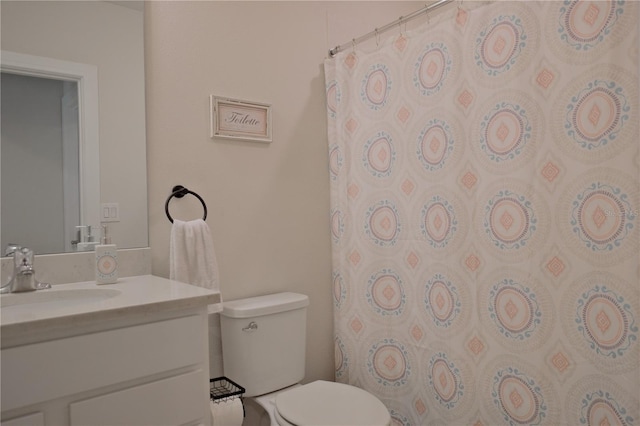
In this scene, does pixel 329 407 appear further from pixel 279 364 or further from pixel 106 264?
pixel 106 264

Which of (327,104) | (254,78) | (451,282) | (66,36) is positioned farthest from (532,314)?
(66,36)

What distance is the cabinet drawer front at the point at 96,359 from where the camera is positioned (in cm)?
95

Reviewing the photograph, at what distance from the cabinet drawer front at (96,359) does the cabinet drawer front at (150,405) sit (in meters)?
0.04

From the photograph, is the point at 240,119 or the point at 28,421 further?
the point at 240,119

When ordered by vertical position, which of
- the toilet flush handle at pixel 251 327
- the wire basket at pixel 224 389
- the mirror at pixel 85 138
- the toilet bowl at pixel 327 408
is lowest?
the toilet bowl at pixel 327 408

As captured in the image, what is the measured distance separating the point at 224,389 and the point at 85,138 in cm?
104

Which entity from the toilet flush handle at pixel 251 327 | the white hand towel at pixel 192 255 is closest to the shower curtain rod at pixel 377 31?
the white hand towel at pixel 192 255

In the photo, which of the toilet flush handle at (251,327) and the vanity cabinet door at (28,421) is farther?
the toilet flush handle at (251,327)

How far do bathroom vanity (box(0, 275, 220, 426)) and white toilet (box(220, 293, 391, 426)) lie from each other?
0.43m

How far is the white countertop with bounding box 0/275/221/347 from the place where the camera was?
0.96 metres

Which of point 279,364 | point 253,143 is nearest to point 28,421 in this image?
point 279,364

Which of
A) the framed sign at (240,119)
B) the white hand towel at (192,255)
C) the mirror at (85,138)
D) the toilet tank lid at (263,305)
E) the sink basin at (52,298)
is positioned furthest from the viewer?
the framed sign at (240,119)

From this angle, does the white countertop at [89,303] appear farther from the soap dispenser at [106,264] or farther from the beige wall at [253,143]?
the beige wall at [253,143]

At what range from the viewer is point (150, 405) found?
3.73 ft
